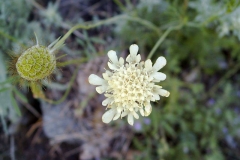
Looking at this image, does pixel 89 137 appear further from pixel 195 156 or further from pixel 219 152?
pixel 219 152

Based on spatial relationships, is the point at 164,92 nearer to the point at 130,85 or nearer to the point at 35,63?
the point at 130,85

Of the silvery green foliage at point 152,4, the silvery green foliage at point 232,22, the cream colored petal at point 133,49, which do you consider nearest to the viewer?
the cream colored petal at point 133,49

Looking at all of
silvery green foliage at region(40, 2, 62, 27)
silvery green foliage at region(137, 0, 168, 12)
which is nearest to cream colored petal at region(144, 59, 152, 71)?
silvery green foliage at region(137, 0, 168, 12)

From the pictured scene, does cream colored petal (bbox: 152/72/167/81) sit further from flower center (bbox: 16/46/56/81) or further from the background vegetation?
the background vegetation

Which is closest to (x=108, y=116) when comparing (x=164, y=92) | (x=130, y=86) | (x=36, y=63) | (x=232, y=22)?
(x=130, y=86)

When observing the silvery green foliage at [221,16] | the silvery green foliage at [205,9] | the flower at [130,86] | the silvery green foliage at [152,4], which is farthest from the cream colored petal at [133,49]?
the silvery green foliage at [152,4]

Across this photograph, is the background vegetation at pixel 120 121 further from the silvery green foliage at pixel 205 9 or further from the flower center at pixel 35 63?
the flower center at pixel 35 63
